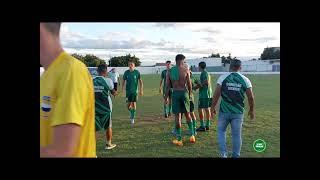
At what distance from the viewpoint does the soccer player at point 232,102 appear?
3896 mm

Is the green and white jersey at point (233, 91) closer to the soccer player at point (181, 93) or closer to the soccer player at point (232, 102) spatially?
the soccer player at point (232, 102)

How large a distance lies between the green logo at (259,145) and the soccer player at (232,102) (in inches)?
13.8

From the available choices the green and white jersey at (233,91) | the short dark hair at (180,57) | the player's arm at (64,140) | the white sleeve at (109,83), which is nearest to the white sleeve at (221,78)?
the green and white jersey at (233,91)

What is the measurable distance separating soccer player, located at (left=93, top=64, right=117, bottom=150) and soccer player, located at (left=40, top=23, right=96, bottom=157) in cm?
140

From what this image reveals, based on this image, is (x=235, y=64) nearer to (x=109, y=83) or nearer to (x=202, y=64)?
(x=202, y=64)

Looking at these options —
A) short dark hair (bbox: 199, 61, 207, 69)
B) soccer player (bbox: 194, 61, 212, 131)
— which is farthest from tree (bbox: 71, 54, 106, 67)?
soccer player (bbox: 194, 61, 212, 131)

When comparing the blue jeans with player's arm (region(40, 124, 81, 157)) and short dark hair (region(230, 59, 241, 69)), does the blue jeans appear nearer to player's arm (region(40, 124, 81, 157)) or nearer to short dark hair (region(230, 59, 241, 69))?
short dark hair (region(230, 59, 241, 69))

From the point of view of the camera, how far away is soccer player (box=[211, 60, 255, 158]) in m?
3.90

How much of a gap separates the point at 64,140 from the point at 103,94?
2.19 m

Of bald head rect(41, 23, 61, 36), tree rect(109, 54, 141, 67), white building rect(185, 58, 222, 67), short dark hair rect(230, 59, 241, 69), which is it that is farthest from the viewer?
white building rect(185, 58, 222, 67)
